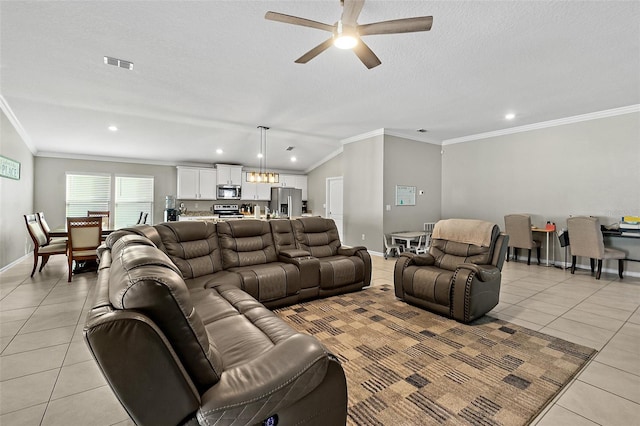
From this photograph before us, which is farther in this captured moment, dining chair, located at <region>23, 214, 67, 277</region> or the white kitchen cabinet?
the white kitchen cabinet

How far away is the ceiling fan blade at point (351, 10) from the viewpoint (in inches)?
78.1

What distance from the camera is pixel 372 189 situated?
6680 mm

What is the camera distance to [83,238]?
4.62 metres

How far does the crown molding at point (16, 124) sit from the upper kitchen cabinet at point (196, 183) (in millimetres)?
3008

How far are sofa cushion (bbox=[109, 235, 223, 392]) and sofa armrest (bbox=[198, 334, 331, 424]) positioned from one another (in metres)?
0.09

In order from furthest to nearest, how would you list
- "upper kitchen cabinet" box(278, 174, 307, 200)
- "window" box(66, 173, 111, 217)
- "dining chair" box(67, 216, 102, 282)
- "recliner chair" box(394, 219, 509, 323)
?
1. "upper kitchen cabinet" box(278, 174, 307, 200)
2. "window" box(66, 173, 111, 217)
3. "dining chair" box(67, 216, 102, 282)
4. "recliner chair" box(394, 219, 509, 323)

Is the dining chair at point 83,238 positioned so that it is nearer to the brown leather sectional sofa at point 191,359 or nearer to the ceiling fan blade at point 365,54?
the brown leather sectional sofa at point 191,359

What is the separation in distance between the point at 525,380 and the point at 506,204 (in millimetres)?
5361

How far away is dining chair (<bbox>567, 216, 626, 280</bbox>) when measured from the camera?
468 centimetres

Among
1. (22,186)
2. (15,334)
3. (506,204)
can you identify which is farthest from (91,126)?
(506,204)

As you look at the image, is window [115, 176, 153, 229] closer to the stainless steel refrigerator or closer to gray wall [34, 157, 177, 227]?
gray wall [34, 157, 177, 227]

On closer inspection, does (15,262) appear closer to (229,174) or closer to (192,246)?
(192,246)

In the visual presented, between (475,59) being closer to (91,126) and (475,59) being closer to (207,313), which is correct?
(207,313)

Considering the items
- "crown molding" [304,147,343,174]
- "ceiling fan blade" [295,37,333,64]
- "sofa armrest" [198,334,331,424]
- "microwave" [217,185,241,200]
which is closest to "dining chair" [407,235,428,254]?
"crown molding" [304,147,343,174]
